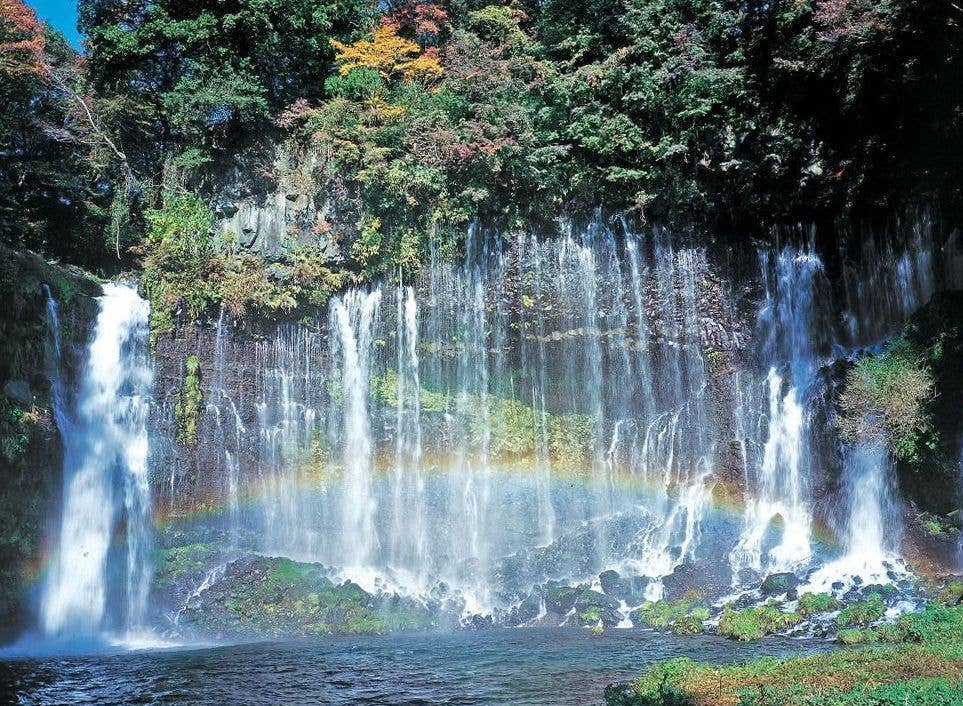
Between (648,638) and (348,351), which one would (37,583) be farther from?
(648,638)

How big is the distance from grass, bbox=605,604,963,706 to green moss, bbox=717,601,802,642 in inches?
139

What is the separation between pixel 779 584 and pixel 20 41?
80.2 ft

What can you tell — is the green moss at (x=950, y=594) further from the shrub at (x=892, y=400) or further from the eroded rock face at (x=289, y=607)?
the eroded rock face at (x=289, y=607)

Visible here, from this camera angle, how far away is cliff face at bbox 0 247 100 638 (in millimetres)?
17375

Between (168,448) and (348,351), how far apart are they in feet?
18.1

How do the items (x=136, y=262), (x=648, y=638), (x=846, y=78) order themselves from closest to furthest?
(x=648, y=638), (x=846, y=78), (x=136, y=262)

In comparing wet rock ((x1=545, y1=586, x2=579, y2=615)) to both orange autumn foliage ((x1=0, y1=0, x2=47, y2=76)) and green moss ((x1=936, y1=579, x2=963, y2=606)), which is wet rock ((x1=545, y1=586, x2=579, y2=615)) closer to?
green moss ((x1=936, y1=579, x2=963, y2=606))

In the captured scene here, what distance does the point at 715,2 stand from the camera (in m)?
21.5

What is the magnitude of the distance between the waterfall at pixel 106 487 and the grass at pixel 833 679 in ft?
47.2

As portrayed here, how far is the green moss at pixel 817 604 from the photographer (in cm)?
1559

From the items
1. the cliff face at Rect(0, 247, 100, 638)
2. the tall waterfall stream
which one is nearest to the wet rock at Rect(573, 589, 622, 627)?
the tall waterfall stream

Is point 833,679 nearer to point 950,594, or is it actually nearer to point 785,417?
point 950,594

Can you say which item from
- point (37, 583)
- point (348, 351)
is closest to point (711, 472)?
point (348, 351)

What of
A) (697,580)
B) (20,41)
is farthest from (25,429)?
(697,580)
